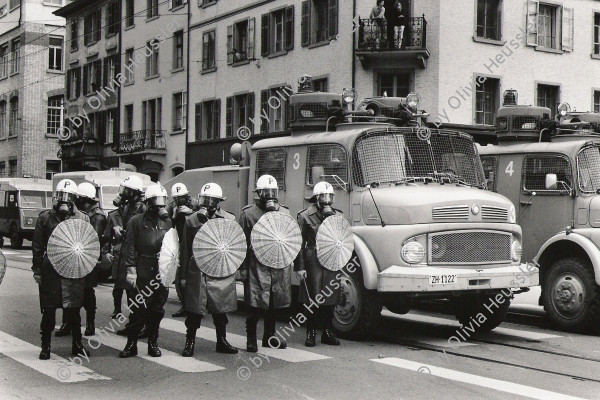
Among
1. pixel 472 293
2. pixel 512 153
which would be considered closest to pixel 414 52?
pixel 512 153

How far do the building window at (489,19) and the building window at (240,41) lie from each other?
31.9ft

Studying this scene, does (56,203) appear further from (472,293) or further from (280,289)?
(472,293)

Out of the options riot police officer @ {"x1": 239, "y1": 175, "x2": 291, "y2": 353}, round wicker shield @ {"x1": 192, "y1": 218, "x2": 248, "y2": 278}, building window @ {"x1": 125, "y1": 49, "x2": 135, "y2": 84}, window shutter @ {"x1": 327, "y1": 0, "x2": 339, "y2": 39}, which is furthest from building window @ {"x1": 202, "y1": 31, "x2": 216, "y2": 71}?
round wicker shield @ {"x1": 192, "y1": 218, "x2": 248, "y2": 278}

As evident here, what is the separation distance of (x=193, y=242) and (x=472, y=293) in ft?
11.2

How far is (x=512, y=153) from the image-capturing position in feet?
42.2

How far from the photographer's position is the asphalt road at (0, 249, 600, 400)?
7.45m

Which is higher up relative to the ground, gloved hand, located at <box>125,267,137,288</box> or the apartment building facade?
the apartment building facade

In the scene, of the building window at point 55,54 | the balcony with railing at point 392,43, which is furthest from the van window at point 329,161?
the building window at point 55,54

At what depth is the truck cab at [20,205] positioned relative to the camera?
105ft

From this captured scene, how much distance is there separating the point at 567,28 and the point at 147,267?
26.5 meters

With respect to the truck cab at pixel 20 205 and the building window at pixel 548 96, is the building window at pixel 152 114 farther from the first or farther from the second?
the building window at pixel 548 96

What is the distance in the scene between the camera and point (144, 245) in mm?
9219

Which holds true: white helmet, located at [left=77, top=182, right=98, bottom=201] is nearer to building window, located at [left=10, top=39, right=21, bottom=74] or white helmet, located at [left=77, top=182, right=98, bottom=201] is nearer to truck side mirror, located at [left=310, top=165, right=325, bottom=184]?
truck side mirror, located at [left=310, top=165, right=325, bottom=184]

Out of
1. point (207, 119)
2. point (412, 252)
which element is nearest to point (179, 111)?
point (207, 119)
